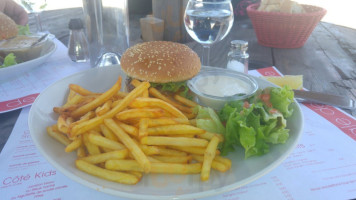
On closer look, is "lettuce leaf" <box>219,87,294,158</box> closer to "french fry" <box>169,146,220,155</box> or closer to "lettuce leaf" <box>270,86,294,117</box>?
"lettuce leaf" <box>270,86,294,117</box>

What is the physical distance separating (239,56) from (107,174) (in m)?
1.58

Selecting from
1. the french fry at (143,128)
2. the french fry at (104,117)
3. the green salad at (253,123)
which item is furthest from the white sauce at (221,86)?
the french fry at (143,128)

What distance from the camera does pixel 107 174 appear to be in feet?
3.47

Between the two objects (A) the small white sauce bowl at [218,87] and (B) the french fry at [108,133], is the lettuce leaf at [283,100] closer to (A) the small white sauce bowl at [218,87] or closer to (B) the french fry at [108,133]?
(A) the small white sauce bowl at [218,87]

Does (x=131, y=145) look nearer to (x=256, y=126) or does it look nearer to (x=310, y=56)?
(x=256, y=126)

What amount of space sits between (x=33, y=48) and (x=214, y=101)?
1.65 metres

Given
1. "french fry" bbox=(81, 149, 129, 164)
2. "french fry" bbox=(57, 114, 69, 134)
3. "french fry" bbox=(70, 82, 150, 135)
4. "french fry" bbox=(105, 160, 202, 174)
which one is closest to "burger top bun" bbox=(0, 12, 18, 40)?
"french fry" bbox=(57, 114, 69, 134)

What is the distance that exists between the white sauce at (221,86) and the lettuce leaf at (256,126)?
0.93ft

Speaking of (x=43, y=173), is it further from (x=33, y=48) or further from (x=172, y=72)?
(x=33, y=48)

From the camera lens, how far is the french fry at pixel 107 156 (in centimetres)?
112

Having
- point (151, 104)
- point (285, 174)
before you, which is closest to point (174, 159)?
point (151, 104)

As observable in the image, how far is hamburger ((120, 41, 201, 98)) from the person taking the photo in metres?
1.75

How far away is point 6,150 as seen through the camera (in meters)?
1.33

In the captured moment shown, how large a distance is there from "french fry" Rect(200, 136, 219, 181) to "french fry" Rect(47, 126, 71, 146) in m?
0.63
